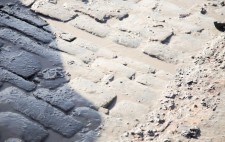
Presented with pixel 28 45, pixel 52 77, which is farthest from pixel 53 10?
pixel 52 77

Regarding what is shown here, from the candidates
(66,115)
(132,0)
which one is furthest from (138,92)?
(132,0)

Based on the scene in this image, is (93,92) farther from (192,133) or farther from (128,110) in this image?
(192,133)

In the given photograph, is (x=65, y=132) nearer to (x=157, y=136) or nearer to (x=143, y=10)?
(x=157, y=136)

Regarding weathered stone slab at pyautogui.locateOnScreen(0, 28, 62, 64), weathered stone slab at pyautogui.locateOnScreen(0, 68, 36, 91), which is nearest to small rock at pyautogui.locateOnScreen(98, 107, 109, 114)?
weathered stone slab at pyautogui.locateOnScreen(0, 68, 36, 91)

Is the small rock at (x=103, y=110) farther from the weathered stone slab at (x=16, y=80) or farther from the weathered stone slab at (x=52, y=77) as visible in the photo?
the weathered stone slab at (x=16, y=80)

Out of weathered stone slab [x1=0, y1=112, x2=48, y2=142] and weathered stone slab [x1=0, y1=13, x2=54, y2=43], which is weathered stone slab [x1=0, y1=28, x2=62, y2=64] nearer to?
weathered stone slab [x1=0, y1=13, x2=54, y2=43]

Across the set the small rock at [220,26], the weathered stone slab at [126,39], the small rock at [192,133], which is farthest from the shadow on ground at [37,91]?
the small rock at [220,26]
